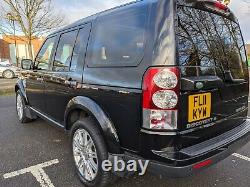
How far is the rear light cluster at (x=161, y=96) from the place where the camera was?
213cm

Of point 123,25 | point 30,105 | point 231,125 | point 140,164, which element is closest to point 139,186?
point 140,164

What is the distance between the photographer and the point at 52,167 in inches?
136

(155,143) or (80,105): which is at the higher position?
(80,105)

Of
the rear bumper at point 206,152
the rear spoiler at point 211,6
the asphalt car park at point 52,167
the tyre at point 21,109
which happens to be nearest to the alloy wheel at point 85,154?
the asphalt car park at point 52,167

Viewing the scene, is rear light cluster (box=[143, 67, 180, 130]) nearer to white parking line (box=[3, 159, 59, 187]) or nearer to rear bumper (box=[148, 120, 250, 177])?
rear bumper (box=[148, 120, 250, 177])

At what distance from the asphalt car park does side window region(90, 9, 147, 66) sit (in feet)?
4.89

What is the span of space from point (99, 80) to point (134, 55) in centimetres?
54

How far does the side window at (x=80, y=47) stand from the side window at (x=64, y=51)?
13 cm

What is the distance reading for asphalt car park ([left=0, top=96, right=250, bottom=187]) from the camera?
3049 millimetres

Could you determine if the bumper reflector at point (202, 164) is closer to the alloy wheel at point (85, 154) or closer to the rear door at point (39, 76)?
the alloy wheel at point (85, 154)

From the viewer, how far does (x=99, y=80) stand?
8.82ft

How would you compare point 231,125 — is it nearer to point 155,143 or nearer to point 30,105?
point 155,143

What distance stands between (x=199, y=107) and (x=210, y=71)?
0.39 m

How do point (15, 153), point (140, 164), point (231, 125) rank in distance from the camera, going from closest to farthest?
point (140, 164) < point (231, 125) < point (15, 153)
